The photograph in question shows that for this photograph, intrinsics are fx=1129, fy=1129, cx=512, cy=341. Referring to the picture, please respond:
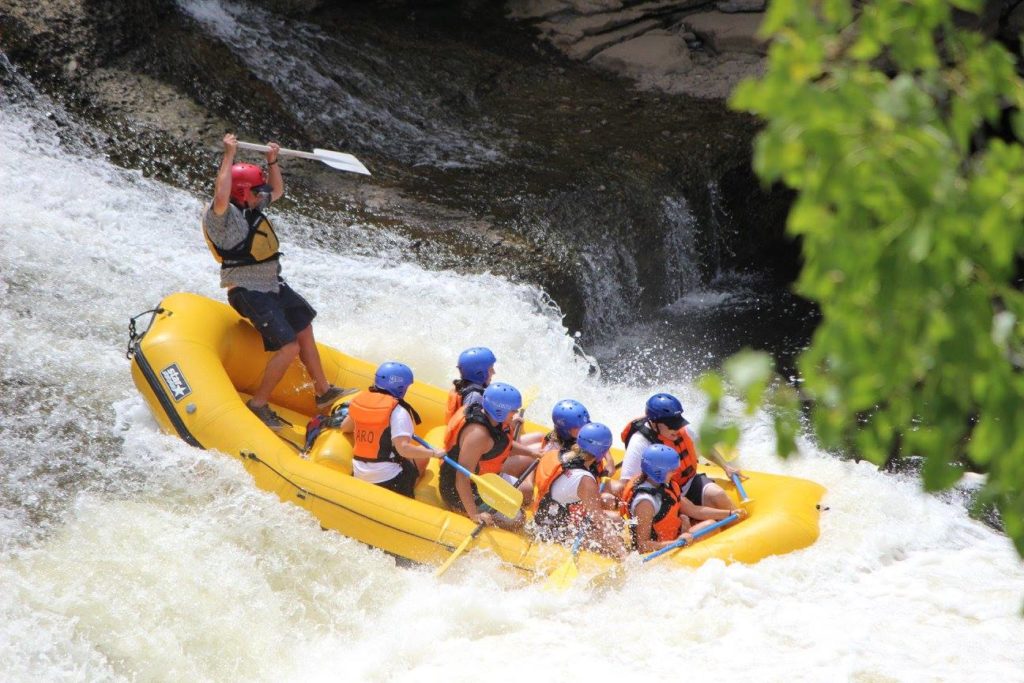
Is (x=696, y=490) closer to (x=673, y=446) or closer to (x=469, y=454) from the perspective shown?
(x=673, y=446)

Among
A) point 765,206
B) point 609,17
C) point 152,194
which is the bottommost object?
point 152,194

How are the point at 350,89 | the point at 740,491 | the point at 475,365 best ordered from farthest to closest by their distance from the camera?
the point at 350,89 < the point at 740,491 < the point at 475,365

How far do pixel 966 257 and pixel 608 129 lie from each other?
29.3ft

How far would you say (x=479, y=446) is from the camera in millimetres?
5176

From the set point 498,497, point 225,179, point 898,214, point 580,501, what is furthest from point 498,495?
point 898,214

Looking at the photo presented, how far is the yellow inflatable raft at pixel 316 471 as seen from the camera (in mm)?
5016

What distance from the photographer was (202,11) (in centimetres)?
1069

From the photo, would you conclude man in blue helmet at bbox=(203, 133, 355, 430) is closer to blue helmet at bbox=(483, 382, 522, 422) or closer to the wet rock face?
blue helmet at bbox=(483, 382, 522, 422)

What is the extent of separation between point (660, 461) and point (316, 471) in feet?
5.11

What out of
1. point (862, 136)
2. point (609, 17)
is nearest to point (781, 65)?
point (862, 136)

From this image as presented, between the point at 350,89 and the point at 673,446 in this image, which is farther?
the point at 350,89

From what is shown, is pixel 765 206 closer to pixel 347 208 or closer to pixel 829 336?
pixel 347 208

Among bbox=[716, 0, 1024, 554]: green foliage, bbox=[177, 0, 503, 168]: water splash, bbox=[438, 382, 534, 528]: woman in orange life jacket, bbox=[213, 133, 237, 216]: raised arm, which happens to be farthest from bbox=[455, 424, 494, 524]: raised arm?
bbox=[177, 0, 503, 168]: water splash

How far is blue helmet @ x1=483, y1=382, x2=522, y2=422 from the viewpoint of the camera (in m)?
5.09
